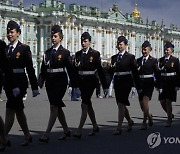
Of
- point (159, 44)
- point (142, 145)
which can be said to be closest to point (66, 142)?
point (142, 145)

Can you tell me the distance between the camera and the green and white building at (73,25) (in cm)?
7262

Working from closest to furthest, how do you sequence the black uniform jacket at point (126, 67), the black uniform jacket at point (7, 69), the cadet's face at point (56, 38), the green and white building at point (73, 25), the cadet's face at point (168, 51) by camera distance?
the black uniform jacket at point (7, 69) → the cadet's face at point (56, 38) → the black uniform jacket at point (126, 67) → the cadet's face at point (168, 51) → the green and white building at point (73, 25)

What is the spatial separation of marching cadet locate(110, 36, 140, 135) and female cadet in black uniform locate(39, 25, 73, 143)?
1315 millimetres

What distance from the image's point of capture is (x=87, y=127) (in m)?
10.6

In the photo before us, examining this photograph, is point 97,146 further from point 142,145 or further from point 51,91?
point 51,91

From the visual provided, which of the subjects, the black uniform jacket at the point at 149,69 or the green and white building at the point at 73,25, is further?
the green and white building at the point at 73,25

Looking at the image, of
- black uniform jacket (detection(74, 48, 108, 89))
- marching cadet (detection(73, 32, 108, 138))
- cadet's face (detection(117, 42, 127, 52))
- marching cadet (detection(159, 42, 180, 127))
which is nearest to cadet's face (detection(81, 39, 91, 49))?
marching cadet (detection(73, 32, 108, 138))

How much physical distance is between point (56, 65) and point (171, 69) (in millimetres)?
3780

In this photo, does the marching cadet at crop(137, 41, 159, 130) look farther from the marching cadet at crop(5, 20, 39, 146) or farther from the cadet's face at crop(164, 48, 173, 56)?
the marching cadet at crop(5, 20, 39, 146)

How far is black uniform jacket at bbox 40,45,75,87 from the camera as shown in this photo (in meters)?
8.25

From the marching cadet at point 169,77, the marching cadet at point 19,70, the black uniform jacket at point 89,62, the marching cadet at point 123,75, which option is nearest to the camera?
the marching cadet at point 19,70

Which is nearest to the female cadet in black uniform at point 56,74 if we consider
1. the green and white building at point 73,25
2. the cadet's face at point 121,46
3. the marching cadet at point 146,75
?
the cadet's face at point 121,46

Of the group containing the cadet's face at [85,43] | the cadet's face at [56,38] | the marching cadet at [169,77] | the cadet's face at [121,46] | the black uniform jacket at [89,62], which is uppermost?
the cadet's face at [56,38]

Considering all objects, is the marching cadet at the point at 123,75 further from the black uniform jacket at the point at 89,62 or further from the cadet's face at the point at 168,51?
the cadet's face at the point at 168,51
